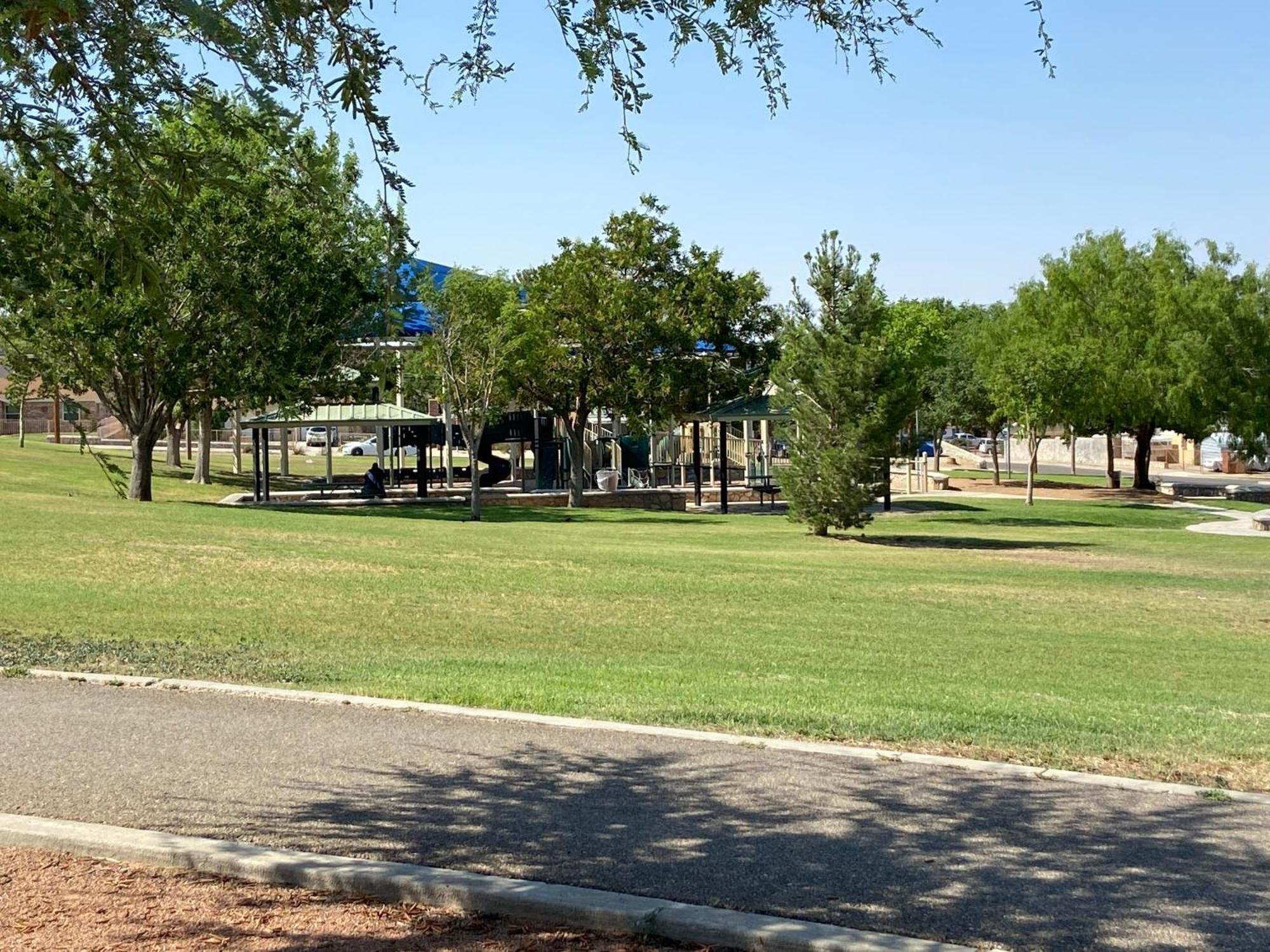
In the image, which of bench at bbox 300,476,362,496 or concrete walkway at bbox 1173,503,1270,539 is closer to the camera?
concrete walkway at bbox 1173,503,1270,539

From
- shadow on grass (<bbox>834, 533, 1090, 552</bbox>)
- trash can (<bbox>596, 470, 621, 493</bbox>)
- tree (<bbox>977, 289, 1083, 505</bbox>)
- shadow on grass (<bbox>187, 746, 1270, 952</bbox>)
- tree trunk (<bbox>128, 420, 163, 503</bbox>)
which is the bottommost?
shadow on grass (<bbox>834, 533, 1090, 552</bbox>)

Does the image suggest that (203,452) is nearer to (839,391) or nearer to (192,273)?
(192,273)

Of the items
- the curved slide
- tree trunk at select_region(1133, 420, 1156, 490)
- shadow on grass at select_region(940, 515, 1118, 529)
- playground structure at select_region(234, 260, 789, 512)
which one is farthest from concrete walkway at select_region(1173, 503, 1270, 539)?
the curved slide

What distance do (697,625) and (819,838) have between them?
9.46m

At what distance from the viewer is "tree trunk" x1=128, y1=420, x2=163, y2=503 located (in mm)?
34781

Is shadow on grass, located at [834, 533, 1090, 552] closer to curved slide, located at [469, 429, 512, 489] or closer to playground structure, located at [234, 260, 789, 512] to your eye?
playground structure, located at [234, 260, 789, 512]

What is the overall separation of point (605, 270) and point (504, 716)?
35.2 metres

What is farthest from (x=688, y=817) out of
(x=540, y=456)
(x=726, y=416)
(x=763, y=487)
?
(x=540, y=456)

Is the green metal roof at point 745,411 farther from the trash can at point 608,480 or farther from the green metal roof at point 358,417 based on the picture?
the green metal roof at point 358,417

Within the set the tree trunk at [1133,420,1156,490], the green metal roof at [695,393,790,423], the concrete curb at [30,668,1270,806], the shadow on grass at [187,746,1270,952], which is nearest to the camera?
the shadow on grass at [187,746,1270,952]

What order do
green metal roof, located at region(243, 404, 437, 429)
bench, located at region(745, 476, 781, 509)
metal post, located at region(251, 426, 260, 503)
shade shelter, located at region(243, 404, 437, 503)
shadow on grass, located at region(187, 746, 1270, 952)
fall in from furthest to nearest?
bench, located at region(745, 476, 781, 509) < green metal roof, located at region(243, 404, 437, 429) < shade shelter, located at region(243, 404, 437, 503) < metal post, located at region(251, 426, 260, 503) < shadow on grass, located at region(187, 746, 1270, 952)

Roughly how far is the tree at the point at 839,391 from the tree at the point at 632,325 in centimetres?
1182

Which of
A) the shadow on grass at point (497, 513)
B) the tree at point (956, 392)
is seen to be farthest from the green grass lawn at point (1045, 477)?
the shadow on grass at point (497, 513)

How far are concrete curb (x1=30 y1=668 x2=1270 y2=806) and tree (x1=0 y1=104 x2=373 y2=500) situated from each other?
2105 mm
